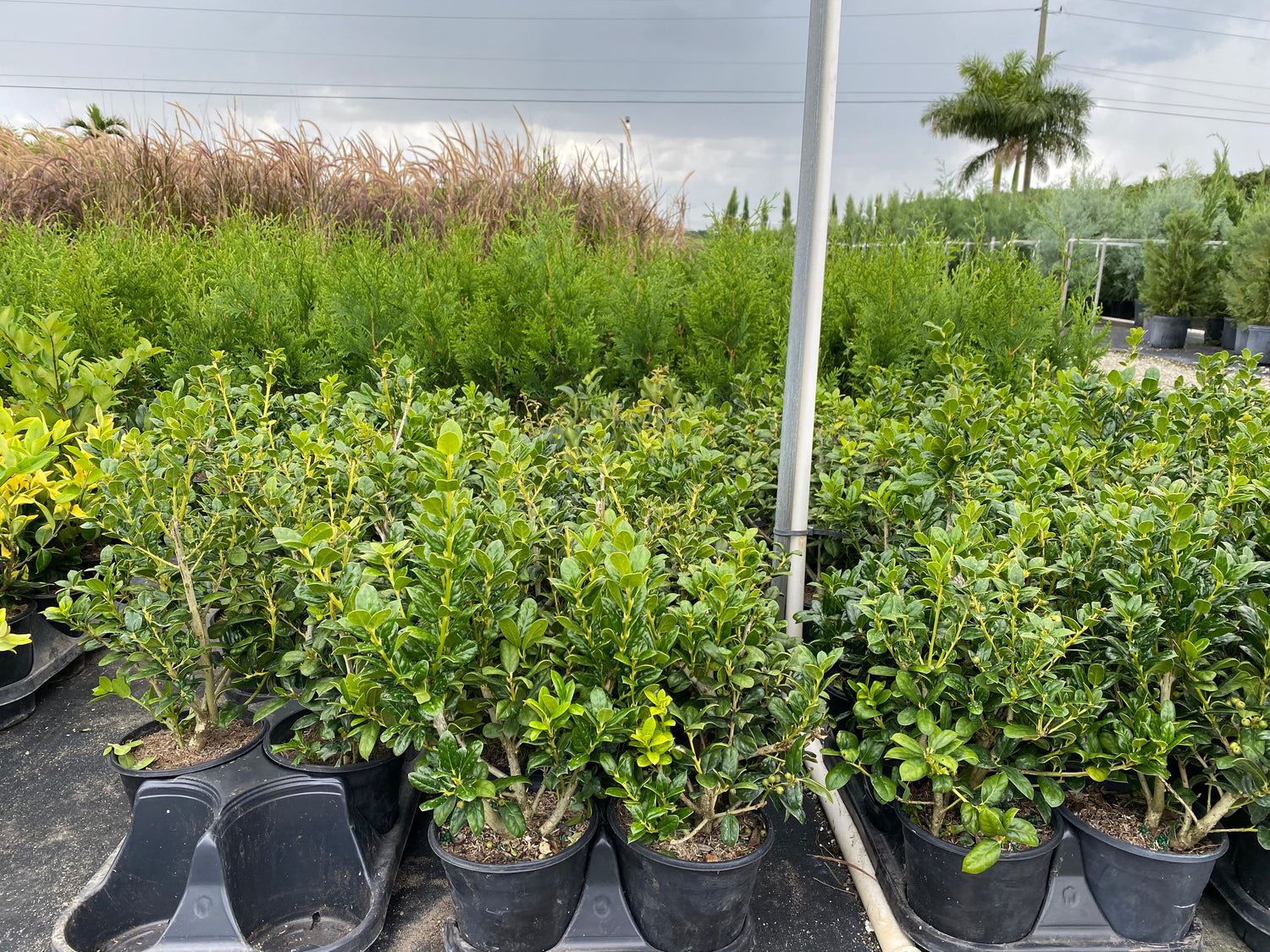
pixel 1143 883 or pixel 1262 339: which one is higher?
pixel 1262 339

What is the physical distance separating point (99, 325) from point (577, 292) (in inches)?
92.3

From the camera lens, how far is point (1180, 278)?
1336 centimetres

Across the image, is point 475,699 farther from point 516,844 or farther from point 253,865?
point 253,865

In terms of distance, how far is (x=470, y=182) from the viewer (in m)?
7.08

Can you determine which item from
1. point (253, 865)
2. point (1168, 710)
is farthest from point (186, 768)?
point (1168, 710)

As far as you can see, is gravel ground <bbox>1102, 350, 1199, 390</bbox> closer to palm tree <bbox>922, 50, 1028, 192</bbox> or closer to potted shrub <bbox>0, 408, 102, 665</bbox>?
potted shrub <bbox>0, 408, 102, 665</bbox>

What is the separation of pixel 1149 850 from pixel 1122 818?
15 centimetres

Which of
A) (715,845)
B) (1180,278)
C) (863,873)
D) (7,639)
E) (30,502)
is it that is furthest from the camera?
(1180,278)

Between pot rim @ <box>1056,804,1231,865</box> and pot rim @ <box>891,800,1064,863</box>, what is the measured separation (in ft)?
0.17

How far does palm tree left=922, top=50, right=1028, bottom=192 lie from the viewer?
92.2 feet

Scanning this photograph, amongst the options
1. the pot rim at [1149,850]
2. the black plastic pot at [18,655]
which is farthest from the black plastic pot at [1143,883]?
the black plastic pot at [18,655]

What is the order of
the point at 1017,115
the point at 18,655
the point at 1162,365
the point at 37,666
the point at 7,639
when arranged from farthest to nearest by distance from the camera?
the point at 1017,115 → the point at 1162,365 → the point at 37,666 → the point at 18,655 → the point at 7,639

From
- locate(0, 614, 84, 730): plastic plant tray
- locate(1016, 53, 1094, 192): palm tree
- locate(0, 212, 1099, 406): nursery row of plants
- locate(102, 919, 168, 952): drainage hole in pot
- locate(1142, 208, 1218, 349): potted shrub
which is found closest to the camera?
locate(102, 919, 168, 952): drainage hole in pot

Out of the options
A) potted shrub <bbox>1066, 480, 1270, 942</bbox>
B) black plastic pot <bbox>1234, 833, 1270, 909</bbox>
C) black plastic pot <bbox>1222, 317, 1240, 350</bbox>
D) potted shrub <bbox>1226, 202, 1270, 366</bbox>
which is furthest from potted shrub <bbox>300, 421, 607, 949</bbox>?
black plastic pot <bbox>1222, 317, 1240, 350</bbox>
